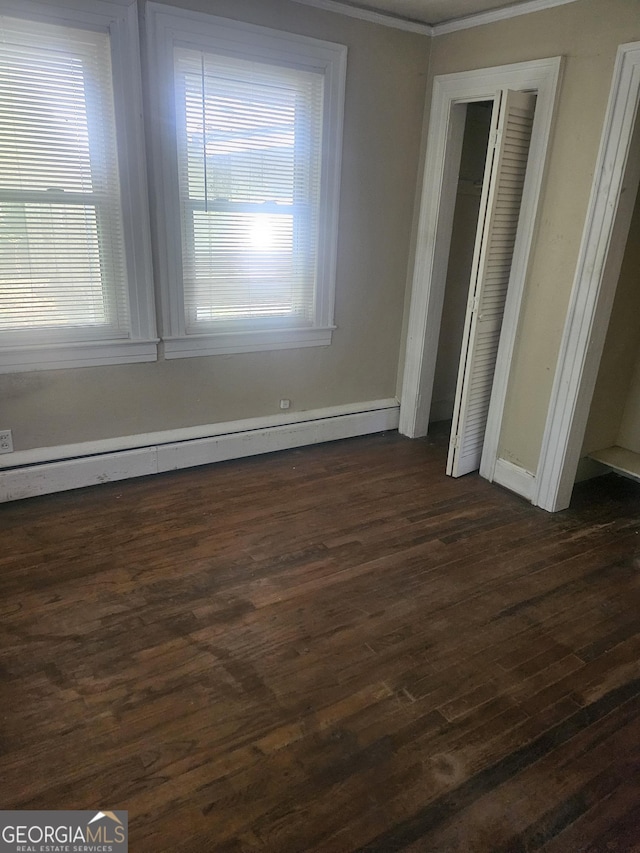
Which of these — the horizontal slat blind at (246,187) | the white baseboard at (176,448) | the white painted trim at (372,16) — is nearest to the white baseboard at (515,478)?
the white baseboard at (176,448)

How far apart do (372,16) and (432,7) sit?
0.35 meters

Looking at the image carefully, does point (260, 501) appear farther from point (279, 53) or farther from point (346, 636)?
point (279, 53)

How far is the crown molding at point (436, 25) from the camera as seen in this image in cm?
302

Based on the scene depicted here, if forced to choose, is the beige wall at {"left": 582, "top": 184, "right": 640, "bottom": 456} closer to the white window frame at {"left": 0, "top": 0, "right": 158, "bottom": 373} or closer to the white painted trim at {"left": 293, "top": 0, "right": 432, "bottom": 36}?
the white painted trim at {"left": 293, "top": 0, "right": 432, "bottom": 36}

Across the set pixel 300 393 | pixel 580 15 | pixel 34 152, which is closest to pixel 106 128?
pixel 34 152

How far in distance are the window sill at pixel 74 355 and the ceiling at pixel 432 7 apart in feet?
→ 7.40

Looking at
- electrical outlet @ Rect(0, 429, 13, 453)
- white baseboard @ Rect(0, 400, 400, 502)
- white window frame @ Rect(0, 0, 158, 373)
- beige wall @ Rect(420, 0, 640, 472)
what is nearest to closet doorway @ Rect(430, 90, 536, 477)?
beige wall @ Rect(420, 0, 640, 472)

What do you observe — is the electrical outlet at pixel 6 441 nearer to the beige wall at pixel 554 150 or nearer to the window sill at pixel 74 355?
the window sill at pixel 74 355

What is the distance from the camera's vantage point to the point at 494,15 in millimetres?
3211

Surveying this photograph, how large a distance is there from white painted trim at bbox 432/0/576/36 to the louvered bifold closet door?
1.34ft

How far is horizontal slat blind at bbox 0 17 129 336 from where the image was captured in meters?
2.68

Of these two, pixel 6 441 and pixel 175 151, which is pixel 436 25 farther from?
pixel 6 441

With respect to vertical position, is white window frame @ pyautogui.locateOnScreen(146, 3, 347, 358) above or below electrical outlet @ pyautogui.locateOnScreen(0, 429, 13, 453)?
above

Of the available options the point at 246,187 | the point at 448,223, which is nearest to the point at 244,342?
the point at 246,187
